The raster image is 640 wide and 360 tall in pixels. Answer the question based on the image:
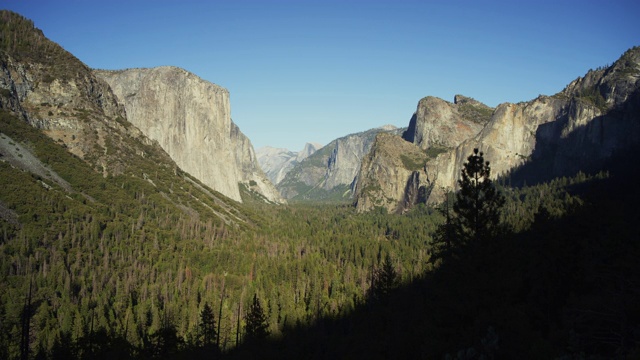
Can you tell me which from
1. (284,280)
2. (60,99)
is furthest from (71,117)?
(284,280)

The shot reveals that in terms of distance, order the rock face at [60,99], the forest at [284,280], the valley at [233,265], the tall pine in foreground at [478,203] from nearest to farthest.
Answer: the forest at [284,280], the valley at [233,265], the tall pine in foreground at [478,203], the rock face at [60,99]

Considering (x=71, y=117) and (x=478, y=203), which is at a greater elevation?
(x=71, y=117)

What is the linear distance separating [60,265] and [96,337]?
37287 mm

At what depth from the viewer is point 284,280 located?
339 ft

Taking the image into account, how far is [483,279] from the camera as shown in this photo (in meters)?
25.7

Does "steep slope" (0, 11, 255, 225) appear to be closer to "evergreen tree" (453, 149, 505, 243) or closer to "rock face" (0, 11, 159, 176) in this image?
"rock face" (0, 11, 159, 176)

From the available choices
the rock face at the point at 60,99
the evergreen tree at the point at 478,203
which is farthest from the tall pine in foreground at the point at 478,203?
the rock face at the point at 60,99

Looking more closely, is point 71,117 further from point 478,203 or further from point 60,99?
point 478,203

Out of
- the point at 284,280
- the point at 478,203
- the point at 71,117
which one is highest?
the point at 71,117

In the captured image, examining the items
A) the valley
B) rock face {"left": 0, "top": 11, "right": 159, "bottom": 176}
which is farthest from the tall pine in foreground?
rock face {"left": 0, "top": 11, "right": 159, "bottom": 176}

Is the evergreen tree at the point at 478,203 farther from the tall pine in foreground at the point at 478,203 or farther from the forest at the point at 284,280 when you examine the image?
the forest at the point at 284,280

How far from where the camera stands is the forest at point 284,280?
76.8ft

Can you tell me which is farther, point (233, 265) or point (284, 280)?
point (233, 265)

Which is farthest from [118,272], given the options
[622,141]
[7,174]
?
[622,141]
